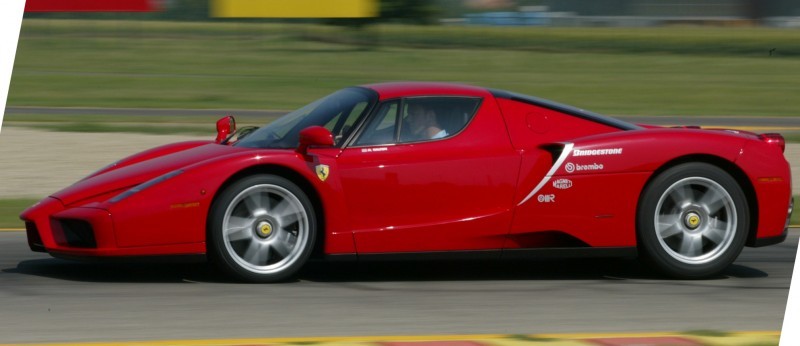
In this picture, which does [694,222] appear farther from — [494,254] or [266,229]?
[266,229]

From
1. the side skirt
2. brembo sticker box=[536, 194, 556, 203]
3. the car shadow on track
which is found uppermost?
brembo sticker box=[536, 194, 556, 203]

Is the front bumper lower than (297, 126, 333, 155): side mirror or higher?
lower

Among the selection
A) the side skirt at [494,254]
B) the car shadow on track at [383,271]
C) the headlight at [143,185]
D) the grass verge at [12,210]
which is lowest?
the car shadow on track at [383,271]

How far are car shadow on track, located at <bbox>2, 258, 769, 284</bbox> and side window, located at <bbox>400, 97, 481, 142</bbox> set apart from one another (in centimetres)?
93

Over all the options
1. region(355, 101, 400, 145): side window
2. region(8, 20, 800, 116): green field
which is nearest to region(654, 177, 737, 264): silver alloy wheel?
region(355, 101, 400, 145): side window

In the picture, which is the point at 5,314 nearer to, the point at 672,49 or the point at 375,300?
the point at 375,300

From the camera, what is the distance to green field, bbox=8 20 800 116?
1063 inches

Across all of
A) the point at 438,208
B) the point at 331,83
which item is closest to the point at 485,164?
the point at 438,208

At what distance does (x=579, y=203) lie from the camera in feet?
22.9

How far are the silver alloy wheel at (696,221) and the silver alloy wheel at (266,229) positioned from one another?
2.26 metres

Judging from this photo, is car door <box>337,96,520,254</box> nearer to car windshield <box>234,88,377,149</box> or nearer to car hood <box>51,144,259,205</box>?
car windshield <box>234,88,377,149</box>

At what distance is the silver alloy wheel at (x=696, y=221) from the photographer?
7.12 meters

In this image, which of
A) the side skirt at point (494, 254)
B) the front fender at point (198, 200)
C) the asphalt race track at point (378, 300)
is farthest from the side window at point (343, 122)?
the asphalt race track at point (378, 300)

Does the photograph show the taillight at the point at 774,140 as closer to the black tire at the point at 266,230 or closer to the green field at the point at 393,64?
the black tire at the point at 266,230
